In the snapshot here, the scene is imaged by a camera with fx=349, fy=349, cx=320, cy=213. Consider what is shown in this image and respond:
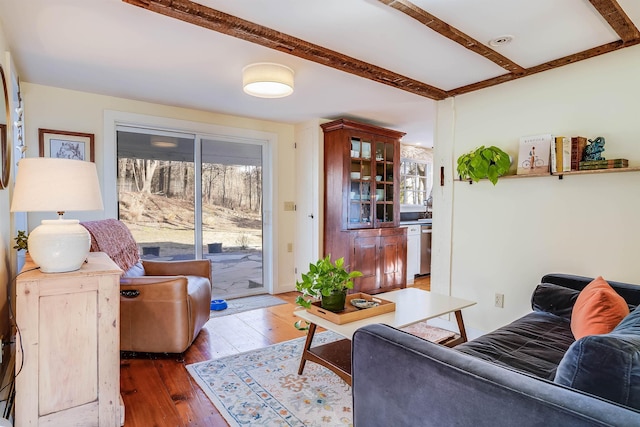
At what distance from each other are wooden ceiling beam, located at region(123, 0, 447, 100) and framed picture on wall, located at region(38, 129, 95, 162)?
200 cm

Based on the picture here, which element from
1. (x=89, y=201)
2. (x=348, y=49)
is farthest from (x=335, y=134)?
(x=89, y=201)

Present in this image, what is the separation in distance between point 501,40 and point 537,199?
1179 mm

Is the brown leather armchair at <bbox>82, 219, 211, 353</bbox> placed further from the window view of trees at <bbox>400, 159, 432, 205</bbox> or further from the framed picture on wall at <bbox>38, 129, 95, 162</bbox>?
the window view of trees at <bbox>400, 159, 432, 205</bbox>

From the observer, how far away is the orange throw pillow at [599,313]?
142 centimetres

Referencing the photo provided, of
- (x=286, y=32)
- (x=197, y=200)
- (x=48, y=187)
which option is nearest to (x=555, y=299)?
(x=286, y=32)

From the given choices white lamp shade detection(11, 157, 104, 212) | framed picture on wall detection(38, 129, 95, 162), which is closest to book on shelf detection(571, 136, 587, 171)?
white lamp shade detection(11, 157, 104, 212)

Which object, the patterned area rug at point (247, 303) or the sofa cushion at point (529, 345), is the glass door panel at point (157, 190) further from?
the sofa cushion at point (529, 345)

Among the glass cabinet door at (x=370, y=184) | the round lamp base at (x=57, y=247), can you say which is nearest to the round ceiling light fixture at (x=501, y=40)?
the glass cabinet door at (x=370, y=184)

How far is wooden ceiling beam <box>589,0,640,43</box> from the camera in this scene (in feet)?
5.59

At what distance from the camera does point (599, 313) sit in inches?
57.8

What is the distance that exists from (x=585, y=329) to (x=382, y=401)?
0.94 m

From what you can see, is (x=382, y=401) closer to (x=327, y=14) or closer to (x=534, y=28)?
(x=327, y=14)

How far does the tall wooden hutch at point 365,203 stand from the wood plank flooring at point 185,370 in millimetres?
1081

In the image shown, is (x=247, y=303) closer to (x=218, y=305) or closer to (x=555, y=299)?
(x=218, y=305)
